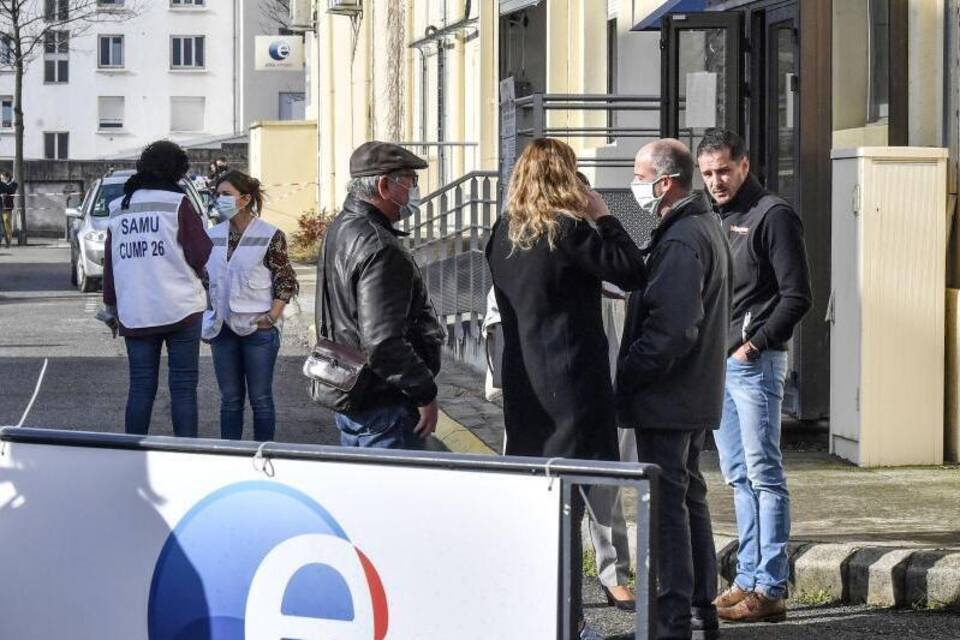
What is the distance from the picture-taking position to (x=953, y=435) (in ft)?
34.6

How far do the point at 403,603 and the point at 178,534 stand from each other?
682mm

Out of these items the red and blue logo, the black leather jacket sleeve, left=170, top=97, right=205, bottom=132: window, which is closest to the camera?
the red and blue logo

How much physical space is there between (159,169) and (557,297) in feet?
12.3

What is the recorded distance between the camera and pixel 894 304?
10.4 metres

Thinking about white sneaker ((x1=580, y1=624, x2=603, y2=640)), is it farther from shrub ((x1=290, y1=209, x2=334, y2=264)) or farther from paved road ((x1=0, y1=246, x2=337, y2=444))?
shrub ((x1=290, y1=209, x2=334, y2=264))

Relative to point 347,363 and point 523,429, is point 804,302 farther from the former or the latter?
point 347,363

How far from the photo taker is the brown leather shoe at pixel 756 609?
7.11 m

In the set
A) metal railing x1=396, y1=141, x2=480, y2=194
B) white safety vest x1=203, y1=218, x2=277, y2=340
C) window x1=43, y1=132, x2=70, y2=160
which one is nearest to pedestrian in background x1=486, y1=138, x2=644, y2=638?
white safety vest x1=203, y1=218, x2=277, y2=340

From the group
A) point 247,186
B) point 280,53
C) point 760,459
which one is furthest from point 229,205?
point 280,53

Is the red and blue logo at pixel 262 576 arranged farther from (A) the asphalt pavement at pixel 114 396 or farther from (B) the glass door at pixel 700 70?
(B) the glass door at pixel 700 70

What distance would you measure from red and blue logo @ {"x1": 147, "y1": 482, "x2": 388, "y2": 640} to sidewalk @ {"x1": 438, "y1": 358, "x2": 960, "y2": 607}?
10.6 feet

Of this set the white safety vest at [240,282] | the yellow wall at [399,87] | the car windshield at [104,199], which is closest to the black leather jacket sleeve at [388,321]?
the white safety vest at [240,282]

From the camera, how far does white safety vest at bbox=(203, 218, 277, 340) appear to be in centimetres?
994

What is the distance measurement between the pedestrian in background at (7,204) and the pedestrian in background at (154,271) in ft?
129
